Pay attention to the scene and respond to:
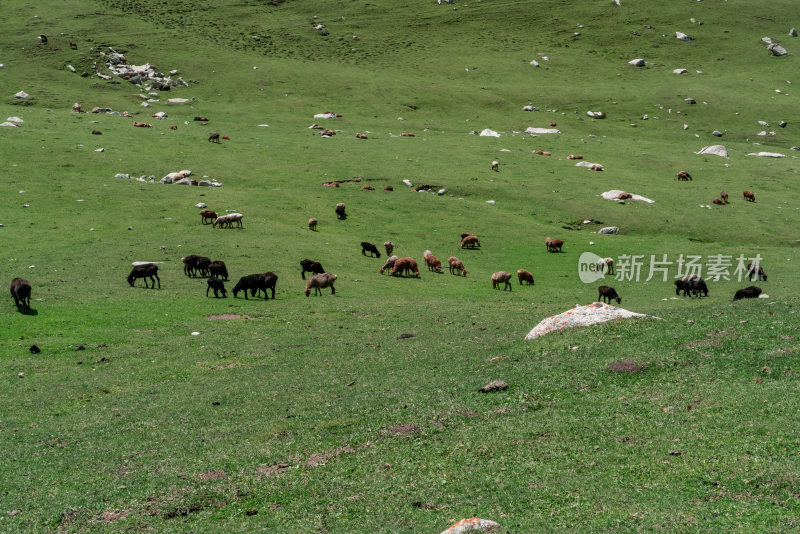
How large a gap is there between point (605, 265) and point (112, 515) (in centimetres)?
3917

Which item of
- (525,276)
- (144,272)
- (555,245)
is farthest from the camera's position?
(555,245)

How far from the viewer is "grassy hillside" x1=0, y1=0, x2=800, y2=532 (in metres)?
13.2

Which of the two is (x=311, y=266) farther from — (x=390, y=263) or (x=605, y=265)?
(x=605, y=265)

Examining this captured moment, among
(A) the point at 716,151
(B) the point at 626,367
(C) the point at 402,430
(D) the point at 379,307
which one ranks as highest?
(A) the point at 716,151

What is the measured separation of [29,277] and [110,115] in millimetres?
54260

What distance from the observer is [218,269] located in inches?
1533

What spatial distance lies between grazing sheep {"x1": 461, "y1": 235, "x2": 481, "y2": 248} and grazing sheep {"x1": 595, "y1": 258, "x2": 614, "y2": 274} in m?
9.30

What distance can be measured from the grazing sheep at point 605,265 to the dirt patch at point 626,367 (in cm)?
2830

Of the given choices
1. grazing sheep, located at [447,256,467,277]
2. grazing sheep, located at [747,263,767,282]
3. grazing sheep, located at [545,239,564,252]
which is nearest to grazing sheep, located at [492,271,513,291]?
grazing sheep, located at [447,256,467,277]

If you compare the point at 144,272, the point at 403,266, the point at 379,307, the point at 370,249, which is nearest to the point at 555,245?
the point at 403,266

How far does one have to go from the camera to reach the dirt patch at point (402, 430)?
53.4 feet

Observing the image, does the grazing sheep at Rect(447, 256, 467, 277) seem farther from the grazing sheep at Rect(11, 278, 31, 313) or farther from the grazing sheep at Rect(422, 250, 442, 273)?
the grazing sheep at Rect(11, 278, 31, 313)

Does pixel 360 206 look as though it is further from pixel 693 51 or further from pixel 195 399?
pixel 693 51

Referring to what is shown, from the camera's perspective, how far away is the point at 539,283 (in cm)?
Result: 4362
